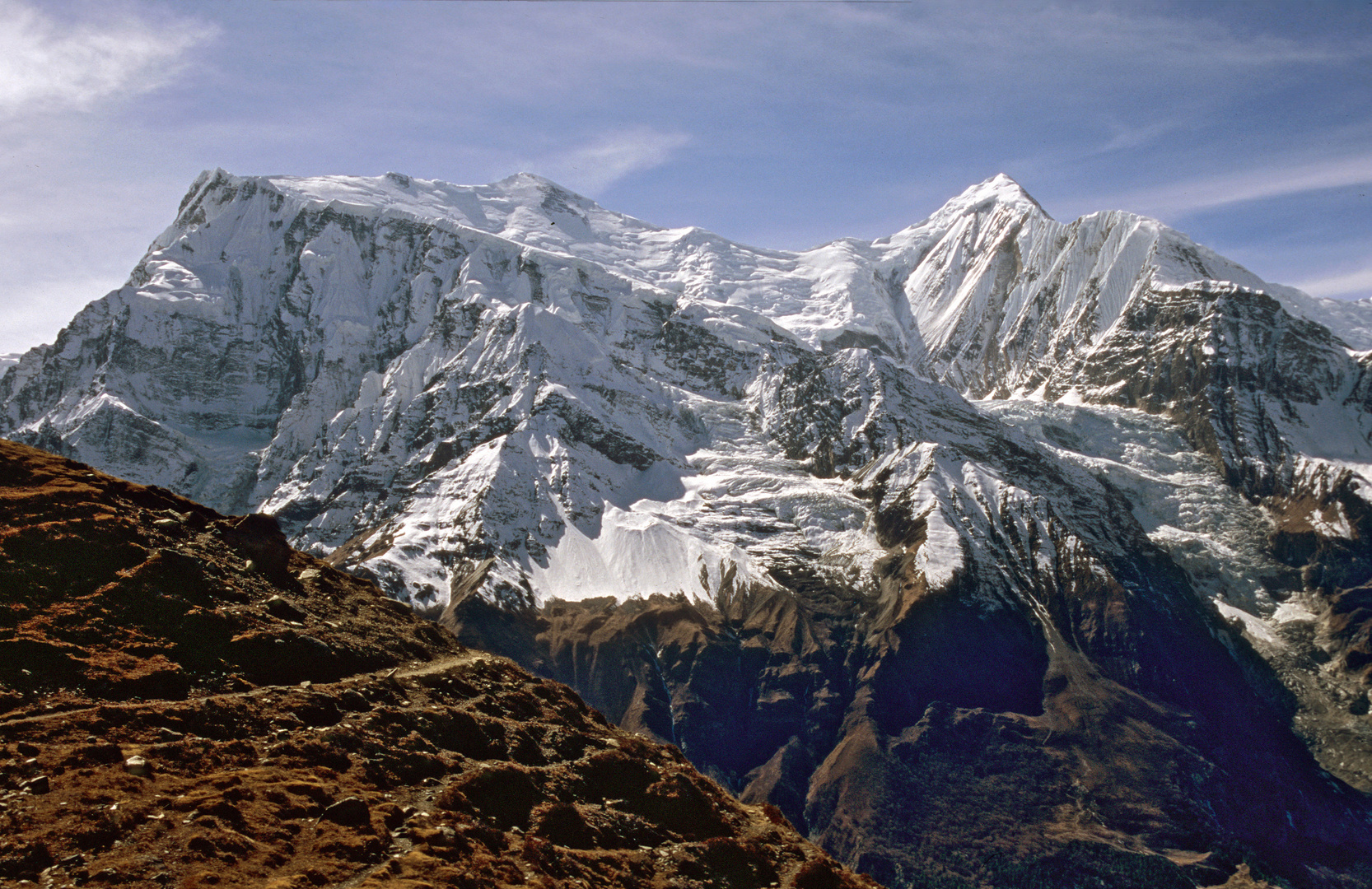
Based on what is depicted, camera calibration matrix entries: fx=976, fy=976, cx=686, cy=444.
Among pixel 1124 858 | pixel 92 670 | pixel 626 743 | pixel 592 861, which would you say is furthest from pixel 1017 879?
pixel 92 670

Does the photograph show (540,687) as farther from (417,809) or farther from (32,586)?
(32,586)

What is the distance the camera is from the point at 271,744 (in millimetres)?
36500

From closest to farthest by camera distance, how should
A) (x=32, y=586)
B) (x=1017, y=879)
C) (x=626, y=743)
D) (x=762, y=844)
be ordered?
(x=32, y=586) < (x=762, y=844) < (x=626, y=743) < (x=1017, y=879)

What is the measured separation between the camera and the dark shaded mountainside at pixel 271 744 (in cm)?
2919

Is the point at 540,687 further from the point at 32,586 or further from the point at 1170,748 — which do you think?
the point at 1170,748

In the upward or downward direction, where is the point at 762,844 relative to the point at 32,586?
downward

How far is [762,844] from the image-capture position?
1750 inches

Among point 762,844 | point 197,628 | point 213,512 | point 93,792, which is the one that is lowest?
point 762,844

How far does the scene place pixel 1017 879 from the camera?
550 feet

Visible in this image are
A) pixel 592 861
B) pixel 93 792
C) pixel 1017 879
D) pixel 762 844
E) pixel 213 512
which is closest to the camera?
pixel 93 792

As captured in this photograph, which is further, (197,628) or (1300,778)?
(1300,778)

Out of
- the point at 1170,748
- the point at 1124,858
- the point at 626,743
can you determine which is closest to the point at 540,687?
the point at 626,743

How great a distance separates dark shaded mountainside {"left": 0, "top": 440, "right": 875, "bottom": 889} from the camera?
2919cm

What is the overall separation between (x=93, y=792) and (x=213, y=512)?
101 feet
